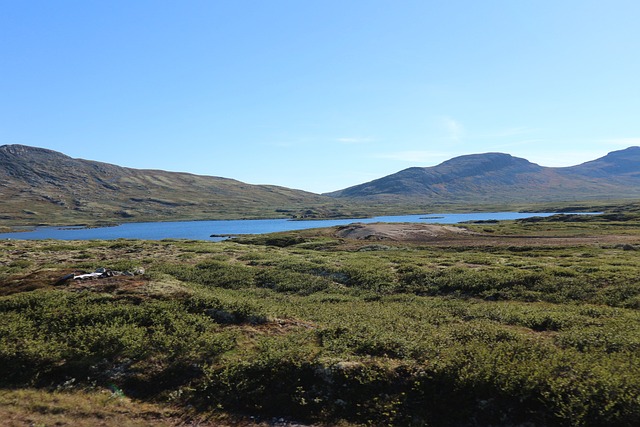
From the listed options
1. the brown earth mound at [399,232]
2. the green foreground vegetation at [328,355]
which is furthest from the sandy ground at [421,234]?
the green foreground vegetation at [328,355]

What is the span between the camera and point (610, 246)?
57.2 meters

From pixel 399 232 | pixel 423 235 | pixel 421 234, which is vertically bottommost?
pixel 423 235

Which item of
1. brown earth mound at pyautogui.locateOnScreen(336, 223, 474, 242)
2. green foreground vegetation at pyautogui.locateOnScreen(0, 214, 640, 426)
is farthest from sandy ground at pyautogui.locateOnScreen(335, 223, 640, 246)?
green foreground vegetation at pyautogui.locateOnScreen(0, 214, 640, 426)

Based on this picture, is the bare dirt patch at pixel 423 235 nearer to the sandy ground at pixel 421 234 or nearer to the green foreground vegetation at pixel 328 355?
the sandy ground at pixel 421 234

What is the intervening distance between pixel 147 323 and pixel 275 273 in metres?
18.3

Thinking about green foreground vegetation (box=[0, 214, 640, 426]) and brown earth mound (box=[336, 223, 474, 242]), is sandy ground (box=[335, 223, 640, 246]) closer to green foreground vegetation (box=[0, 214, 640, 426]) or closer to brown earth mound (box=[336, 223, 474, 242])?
brown earth mound (box=[336, 223, 474, 242])

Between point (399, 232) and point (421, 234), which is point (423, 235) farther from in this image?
point (399, 232)

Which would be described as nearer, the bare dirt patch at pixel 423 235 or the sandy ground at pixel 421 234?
the bare dirt patch at pixel 423 235

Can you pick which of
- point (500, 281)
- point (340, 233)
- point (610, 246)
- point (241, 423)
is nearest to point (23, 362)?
point (241, 423)

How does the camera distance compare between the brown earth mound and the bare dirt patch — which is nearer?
the bare dirt patch

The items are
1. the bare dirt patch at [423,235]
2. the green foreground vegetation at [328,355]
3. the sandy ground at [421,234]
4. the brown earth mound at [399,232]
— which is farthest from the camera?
the brown earth mound at [399,232]

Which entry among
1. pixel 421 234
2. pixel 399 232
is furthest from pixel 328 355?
pixel 421 234

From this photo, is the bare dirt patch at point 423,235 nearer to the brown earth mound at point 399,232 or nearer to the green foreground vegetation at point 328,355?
the brown earth mound at point 399,232

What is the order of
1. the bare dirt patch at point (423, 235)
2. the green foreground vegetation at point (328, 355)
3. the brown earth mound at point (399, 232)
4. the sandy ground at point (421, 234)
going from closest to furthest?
1. the green foreground vegetation at point (328, 355)
2. the bare dirt patch at point (423, 235)
3. the sandy ground at point (421, 234)
4. the brown earth mound at point (399, 232)
